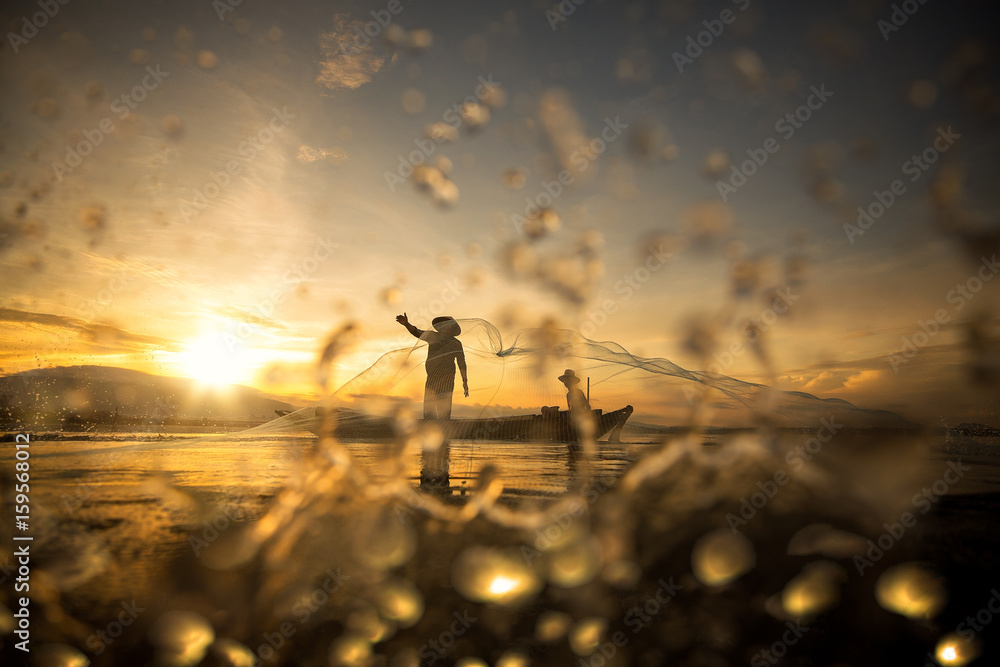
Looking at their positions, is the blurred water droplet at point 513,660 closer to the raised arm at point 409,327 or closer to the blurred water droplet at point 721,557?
the blurred water droplet at point 721,557

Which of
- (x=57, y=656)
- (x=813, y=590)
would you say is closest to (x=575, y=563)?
(x=813, y=590)

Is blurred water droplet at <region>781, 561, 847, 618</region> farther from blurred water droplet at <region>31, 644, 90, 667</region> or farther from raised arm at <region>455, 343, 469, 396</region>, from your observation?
raised arm at <region>455, 343, 469, 396</region>

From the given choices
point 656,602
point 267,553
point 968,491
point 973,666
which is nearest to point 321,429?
point 267,553

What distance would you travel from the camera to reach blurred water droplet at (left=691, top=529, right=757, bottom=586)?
9.21 feet

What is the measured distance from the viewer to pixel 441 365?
679 cm

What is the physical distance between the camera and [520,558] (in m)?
3.09

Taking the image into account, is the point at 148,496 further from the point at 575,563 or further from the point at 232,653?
the point at 575,563

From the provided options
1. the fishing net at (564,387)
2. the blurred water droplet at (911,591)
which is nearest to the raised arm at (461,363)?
the fishing net at (564,387)

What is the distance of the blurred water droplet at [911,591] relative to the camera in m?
2.35

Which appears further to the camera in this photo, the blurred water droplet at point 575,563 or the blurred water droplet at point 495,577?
the blurred water droplet at point 575,563

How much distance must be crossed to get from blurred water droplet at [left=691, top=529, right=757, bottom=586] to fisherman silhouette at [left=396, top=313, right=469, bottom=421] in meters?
4.17

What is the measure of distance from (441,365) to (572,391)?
8.00 ft

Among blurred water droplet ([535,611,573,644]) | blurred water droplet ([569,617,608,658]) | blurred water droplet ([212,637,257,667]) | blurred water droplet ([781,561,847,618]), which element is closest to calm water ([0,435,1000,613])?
blurred water droplet ([212,637,257,667])

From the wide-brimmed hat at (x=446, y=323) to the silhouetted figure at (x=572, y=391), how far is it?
2041 mm
